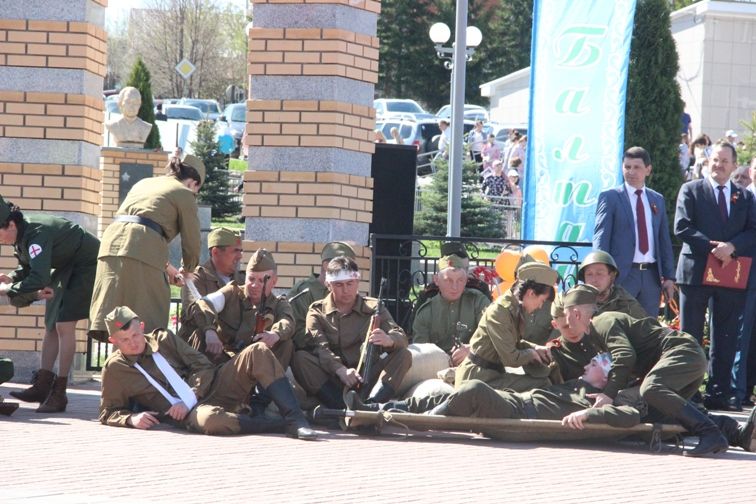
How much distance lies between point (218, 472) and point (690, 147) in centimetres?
1895

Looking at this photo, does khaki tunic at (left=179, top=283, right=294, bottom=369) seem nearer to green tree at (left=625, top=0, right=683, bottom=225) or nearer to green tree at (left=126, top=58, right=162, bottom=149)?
green tree at (left=625, top=0, right=683, bottom=225)

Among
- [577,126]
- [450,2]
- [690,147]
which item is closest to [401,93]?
[450,2]

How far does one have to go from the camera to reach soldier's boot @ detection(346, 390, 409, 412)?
30.5 ft

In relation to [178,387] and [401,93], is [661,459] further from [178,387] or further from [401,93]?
[401,93]

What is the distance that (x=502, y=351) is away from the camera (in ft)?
31.1

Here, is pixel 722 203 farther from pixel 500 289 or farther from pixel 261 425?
pixel 261 425

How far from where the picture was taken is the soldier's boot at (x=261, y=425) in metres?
9.22

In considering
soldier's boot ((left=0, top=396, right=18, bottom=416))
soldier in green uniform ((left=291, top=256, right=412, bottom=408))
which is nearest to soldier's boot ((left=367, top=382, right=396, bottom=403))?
soldier in green uniform ((left=291, top=256, right=412, bottom=408))

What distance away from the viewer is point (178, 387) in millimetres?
9273

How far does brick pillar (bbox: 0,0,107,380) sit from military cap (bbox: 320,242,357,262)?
2418 millimetres

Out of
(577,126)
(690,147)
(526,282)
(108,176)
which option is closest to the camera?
(526,282)

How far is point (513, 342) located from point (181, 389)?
7.68 feet

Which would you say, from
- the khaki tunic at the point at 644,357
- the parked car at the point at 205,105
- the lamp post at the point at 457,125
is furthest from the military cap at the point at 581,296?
the parked car at the point at 205,105

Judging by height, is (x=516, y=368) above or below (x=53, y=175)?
below
